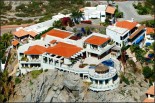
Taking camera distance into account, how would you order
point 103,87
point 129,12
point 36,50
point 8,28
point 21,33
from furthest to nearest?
point 8,28
point 129,12
point 21,33
point 36,50
point 103,87

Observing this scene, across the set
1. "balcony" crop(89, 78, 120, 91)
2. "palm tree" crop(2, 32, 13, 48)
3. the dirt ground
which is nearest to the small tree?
"balcony" crop(89, 78, 120, 91)

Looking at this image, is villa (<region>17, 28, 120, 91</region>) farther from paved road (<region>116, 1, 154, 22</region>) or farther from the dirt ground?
the dirt ground

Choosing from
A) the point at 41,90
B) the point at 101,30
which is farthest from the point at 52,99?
A: the point at 101,30

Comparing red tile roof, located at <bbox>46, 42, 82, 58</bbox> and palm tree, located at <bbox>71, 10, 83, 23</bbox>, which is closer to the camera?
red tile roof, located at <bbox>46, 42, 82, 58</bbox>

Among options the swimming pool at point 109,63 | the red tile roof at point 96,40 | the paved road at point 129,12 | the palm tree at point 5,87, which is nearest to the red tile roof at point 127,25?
the red tile roof at point 96,40

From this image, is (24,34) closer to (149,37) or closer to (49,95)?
(49,95)

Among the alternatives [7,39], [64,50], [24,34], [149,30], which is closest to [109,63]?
[64,50]
